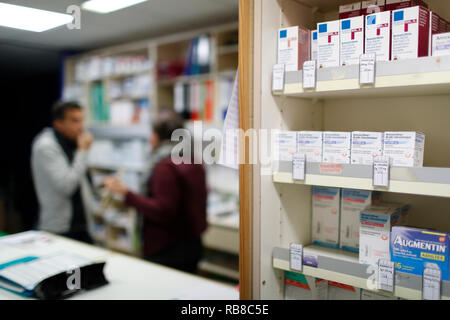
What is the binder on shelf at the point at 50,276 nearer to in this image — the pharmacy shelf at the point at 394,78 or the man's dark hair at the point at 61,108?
the pharmacy shelf at the point at 394,78

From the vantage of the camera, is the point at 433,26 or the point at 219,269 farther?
the point at 219,269

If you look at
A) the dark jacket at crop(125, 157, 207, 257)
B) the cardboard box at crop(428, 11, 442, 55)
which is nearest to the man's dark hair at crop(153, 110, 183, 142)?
the dark jacket at crop(125, 157, 207, 257)

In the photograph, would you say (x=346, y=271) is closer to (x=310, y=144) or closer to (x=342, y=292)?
(x=342, y=292)

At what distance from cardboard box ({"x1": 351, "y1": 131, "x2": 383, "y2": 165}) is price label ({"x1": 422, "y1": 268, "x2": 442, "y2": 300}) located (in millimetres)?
382

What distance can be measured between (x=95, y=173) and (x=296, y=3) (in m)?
4.13

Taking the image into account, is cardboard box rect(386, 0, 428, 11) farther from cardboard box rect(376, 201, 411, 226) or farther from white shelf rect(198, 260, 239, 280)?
white shelf rect(198, 260, 239, 280)

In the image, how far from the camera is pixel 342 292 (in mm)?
1483

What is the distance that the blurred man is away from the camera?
2.44m

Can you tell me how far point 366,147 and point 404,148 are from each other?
120 millimetres

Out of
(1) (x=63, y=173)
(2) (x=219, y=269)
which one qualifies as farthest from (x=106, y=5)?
(2) (x=219, y=269)

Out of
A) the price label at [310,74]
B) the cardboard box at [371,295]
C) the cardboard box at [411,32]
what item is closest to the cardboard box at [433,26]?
the cardboard box at [411,32]

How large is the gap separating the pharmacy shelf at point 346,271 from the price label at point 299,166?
0.30 metres
